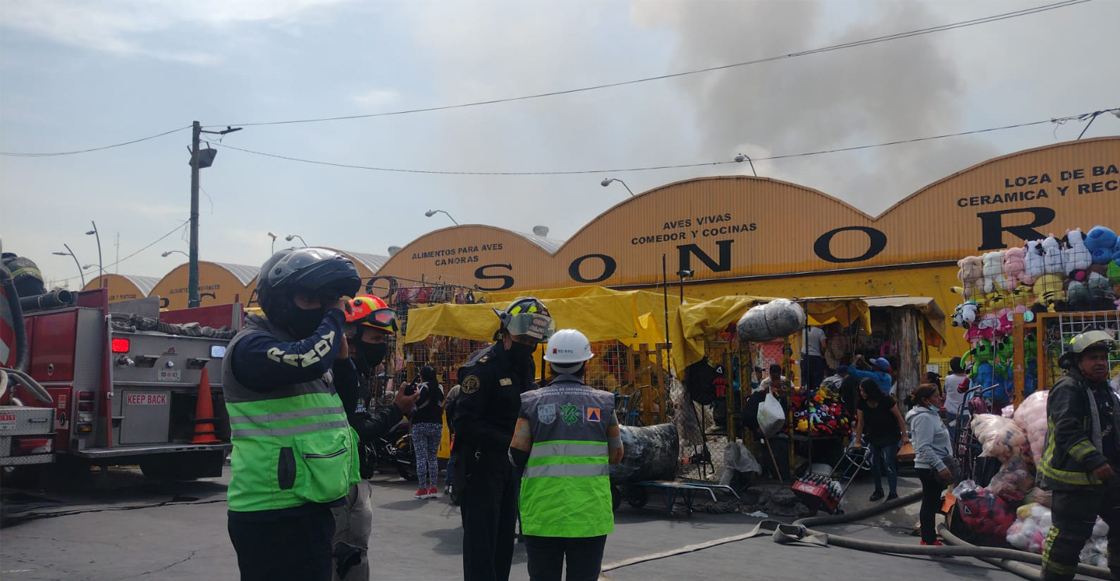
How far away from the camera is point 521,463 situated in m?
4.62

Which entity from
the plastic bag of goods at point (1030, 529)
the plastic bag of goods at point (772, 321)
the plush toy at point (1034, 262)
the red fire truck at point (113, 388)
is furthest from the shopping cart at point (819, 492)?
the red fire truck at point (113, 388)

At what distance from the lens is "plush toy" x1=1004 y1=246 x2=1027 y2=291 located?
32.5 feet

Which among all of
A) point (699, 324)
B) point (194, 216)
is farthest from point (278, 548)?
point (194, 216)

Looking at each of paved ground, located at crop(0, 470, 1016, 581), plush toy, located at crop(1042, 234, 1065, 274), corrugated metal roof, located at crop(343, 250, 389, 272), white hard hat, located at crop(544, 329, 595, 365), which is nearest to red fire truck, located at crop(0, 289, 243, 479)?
paved ground, located at crop(0, 470, 1016, 581)

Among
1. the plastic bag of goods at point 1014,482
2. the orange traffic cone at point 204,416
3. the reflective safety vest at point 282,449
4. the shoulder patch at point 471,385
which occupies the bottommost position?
the plastic bag of goods at point 1014,482

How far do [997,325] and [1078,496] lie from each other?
4945 millimetres

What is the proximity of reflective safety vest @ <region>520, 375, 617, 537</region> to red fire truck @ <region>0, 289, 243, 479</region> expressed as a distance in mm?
6657

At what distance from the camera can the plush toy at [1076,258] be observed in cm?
910

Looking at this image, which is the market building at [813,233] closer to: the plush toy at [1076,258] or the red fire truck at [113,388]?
the red fire truck at [113,388]

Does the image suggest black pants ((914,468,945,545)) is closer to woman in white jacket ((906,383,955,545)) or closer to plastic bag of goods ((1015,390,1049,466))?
woman in white jacket ((906,383,955,545))

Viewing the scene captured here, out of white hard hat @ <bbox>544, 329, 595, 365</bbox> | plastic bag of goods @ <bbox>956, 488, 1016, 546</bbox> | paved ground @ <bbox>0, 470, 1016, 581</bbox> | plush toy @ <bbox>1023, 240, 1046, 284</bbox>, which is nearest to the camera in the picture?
white hard hat @ <bbox>544, 329, 595, 365</bbox>

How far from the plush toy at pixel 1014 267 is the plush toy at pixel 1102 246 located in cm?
80

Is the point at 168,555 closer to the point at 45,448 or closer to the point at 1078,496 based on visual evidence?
the point at 45,448

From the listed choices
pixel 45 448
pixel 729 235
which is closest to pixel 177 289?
pixel 729 235
